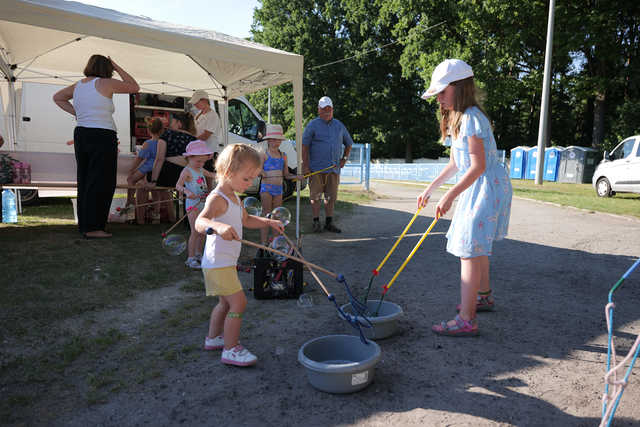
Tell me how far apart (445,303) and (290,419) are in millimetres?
2119

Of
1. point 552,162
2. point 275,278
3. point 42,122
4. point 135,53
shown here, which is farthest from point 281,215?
point 552,162

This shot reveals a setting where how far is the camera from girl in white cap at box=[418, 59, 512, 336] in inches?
110

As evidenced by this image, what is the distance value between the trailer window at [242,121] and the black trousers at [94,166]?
17.9ft

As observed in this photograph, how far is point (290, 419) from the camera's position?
84.5 inches

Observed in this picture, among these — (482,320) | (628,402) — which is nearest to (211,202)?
(482,320)

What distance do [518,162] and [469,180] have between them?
82.5ft

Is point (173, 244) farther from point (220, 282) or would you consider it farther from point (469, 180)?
point (469, 180)

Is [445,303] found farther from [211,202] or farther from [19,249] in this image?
[19,249]

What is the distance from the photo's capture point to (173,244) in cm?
406

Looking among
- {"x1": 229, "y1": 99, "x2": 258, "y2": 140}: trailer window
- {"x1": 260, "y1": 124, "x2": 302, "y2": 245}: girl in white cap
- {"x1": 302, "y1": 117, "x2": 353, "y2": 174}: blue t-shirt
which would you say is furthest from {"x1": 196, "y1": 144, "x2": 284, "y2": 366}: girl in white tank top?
{"x1": 229, "y1": 99, "x2": 258, "y2": 140}: trailer window

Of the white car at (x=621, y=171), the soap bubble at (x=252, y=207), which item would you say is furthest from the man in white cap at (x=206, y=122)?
the white car at (x=621, y=171)

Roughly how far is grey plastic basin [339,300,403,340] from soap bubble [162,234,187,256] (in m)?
1.88

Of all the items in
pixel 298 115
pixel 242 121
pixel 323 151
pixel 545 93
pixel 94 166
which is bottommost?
pixel 94 166

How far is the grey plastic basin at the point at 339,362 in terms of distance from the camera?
→ 2219mm
